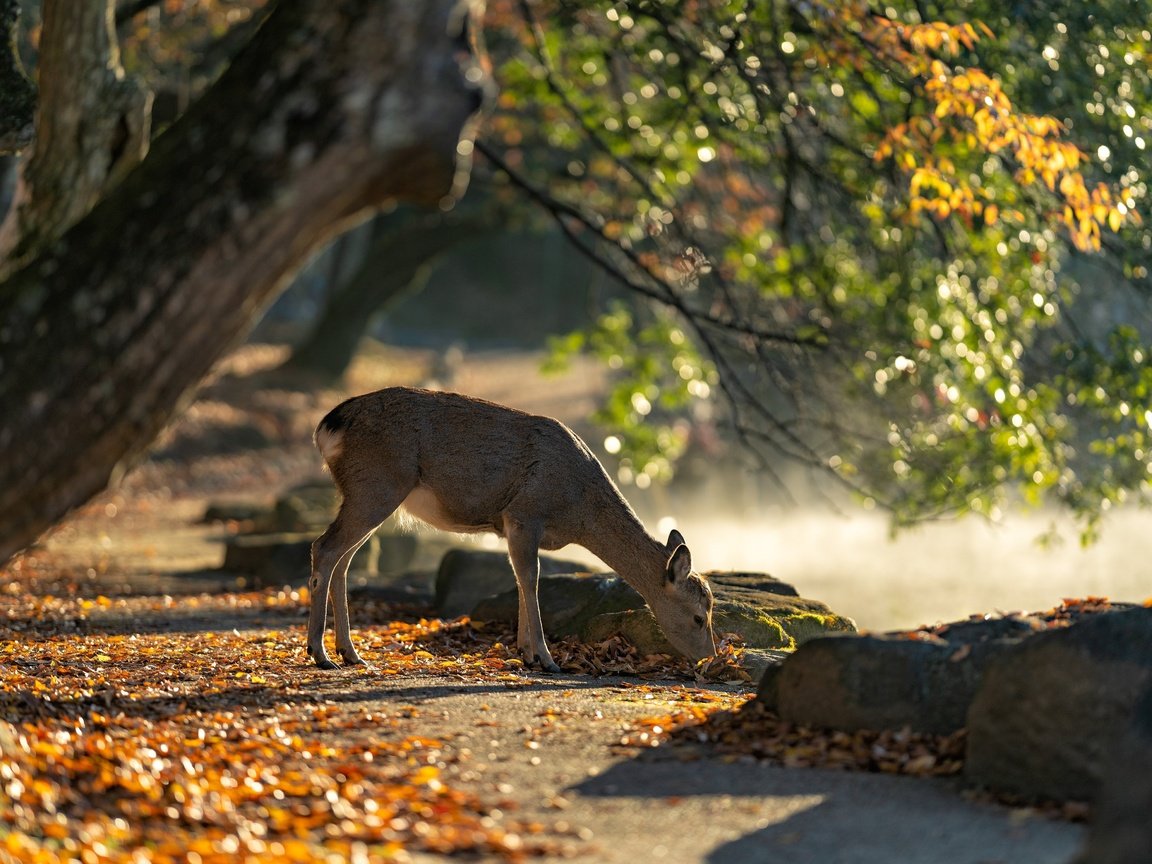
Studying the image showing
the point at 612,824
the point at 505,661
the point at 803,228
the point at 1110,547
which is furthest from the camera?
the point at 1110,547

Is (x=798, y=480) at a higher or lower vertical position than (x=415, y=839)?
higher

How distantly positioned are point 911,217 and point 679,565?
172 inches

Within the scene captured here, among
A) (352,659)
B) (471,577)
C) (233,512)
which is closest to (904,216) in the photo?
(471,577)

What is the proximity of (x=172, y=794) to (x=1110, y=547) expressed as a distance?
2227 centimetres

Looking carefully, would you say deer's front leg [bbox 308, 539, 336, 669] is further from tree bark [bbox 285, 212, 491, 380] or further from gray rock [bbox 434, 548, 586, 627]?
tree bark [bbox 285, 212, 491, 380]

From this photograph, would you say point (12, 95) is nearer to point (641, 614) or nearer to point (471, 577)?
point (641, 614)

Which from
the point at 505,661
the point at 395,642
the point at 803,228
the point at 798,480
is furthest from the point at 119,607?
the point at 798,480

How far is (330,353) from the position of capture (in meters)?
32.1

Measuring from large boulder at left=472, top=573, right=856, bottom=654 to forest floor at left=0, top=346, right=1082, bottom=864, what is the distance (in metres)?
0.25

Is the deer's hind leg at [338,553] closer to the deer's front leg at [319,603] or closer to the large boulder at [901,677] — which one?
the deer's front leg at [319,603]

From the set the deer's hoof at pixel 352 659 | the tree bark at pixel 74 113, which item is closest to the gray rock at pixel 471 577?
the deer's hoof at pixel 352 659

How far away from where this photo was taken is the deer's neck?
1023cm

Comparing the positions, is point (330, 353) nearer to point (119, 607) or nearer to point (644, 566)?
point (119, 607)

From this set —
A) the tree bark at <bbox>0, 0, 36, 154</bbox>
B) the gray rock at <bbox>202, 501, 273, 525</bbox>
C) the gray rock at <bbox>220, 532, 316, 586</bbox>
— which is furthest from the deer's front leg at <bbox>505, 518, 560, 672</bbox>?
the gray rock at <bbox>202, 501, 273, 525</bbox>
